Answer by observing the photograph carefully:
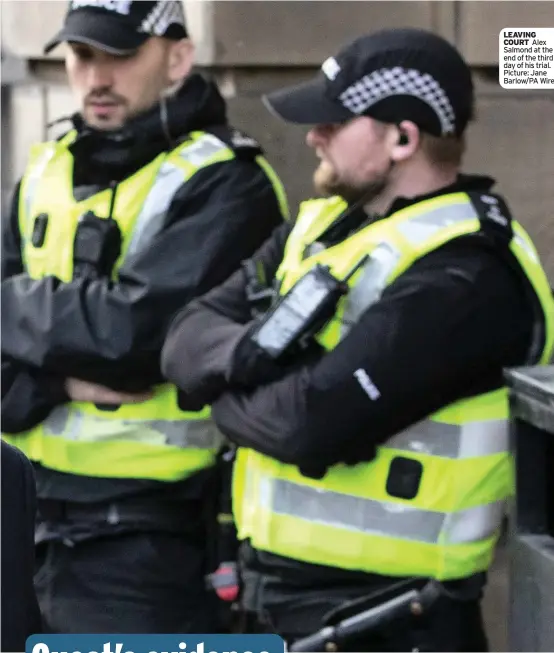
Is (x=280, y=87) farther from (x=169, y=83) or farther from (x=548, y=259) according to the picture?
(x=548, y=259)

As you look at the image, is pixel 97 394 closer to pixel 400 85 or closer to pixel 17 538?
pixel 400 85

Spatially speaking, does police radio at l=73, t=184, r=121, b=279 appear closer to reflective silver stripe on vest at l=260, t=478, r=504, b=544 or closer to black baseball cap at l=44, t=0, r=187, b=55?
black baseball cap at l=44, t=0, r=187, b=55

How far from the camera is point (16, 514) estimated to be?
6.93 ft

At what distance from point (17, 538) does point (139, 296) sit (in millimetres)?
1360

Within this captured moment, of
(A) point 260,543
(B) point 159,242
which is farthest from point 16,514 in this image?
(B) point 159,242

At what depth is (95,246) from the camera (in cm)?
352

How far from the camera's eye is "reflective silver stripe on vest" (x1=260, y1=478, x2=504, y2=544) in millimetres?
3039

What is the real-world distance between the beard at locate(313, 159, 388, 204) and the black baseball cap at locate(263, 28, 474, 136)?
0.11m

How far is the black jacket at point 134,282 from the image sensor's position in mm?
3443

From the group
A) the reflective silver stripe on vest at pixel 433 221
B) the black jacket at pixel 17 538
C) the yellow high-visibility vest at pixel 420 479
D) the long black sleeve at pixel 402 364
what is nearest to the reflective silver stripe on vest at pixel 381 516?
the yellow high-visibility vest at pixel 420 479

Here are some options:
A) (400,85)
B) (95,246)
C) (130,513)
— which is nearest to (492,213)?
(400,85)

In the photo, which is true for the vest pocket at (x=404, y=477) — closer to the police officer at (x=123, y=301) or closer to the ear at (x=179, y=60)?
the police officer at (x=123, y=301)

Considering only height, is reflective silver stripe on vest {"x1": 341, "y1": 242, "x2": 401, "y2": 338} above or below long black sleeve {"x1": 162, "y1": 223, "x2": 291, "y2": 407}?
above

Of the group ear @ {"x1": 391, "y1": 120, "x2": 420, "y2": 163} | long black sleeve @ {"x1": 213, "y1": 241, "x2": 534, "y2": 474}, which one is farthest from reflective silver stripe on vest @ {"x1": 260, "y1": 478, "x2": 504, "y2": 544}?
ear @ {"x1": 391, "y1": 120, "x2": 420, "y2": 163}
